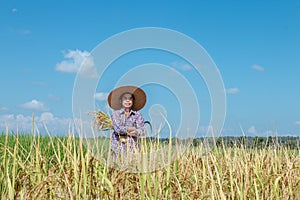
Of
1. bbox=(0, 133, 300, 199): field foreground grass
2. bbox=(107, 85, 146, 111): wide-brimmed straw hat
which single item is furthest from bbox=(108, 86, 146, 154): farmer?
bbox=(0, 133, 300, 199): field foreground grass

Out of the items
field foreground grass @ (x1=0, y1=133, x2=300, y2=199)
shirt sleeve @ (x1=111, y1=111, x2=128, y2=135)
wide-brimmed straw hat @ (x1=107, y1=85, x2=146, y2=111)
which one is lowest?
field foreground grass @ (x1=0, y1=133, x2=300, y2=199)

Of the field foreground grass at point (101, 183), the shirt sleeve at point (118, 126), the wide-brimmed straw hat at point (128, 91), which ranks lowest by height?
the field foreground grass at point (101, 183)

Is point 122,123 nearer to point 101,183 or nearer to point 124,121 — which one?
point 124,121

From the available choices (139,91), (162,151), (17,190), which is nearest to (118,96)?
(139,91)

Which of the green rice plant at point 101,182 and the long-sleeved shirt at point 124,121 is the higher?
the long-sleeved shirt at point 124,121

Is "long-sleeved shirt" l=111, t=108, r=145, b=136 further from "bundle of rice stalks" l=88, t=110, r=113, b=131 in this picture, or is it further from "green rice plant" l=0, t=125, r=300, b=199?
"green rice plant" l=0, t=125, r=300, b=199

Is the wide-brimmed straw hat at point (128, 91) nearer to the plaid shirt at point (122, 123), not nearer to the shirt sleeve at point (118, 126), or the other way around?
the plaid shirt at point (122, 123)

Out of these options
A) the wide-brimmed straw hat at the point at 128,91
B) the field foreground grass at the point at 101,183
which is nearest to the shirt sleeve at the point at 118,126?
the wide-brimmed straw hat at the point at 128,91

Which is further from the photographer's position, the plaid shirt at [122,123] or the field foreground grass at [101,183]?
the plaid shirt at [122,123]

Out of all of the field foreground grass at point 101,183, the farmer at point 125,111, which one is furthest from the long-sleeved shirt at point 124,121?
the field foreground grass at point 101,183

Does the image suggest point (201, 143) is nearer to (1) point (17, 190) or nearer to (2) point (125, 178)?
(2) point (125, 178)

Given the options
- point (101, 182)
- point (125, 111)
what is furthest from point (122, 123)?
point (101, 182)

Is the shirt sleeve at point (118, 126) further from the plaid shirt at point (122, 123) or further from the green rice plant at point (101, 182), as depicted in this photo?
the green rice plant at point (101, 182)

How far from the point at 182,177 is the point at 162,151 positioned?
0.82 ft
